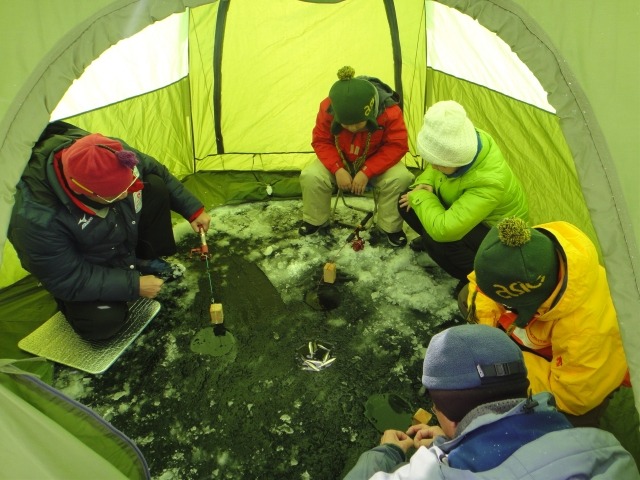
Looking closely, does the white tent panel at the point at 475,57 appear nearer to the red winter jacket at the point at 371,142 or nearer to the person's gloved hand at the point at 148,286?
the red winter jacket at the point at 371,142

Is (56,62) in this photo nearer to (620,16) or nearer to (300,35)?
(620,16)

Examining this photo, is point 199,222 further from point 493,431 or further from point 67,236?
point 493,431

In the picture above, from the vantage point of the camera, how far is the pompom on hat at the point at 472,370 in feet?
4.19

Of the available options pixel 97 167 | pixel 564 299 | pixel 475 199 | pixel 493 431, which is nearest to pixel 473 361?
pixel 493 431

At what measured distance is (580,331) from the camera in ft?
5.17

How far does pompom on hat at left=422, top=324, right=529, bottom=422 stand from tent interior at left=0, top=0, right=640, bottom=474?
0.29m

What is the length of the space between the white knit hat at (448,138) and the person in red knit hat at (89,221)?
46.2 inches

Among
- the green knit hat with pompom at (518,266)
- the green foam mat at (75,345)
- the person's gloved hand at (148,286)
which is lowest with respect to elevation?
the green foam mat at (75,345)

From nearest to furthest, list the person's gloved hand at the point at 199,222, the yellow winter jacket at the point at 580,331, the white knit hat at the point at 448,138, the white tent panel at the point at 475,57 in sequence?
the yellow winter jacket at the point at 580,331 → the white knit hat at the point at 448,138 → the white tent panel at the point at 475,57 → the person's gloved hand at the point at 199,222

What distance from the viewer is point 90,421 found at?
4.97 ft

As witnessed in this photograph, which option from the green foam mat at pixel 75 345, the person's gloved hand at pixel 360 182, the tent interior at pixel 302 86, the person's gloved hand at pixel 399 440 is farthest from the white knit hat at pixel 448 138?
the green foam mat at pixel 75 345

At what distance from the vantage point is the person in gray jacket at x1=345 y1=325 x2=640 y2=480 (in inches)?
39.6

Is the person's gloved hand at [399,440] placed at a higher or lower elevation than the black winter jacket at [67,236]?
lower

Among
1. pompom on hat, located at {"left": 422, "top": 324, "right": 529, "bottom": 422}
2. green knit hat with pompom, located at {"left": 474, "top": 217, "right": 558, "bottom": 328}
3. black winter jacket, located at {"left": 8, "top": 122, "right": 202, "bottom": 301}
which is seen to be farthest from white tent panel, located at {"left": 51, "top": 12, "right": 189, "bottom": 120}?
pompom on hat, located at {"left": 422, "top": 324, "right": 529, "bottom": 422}
